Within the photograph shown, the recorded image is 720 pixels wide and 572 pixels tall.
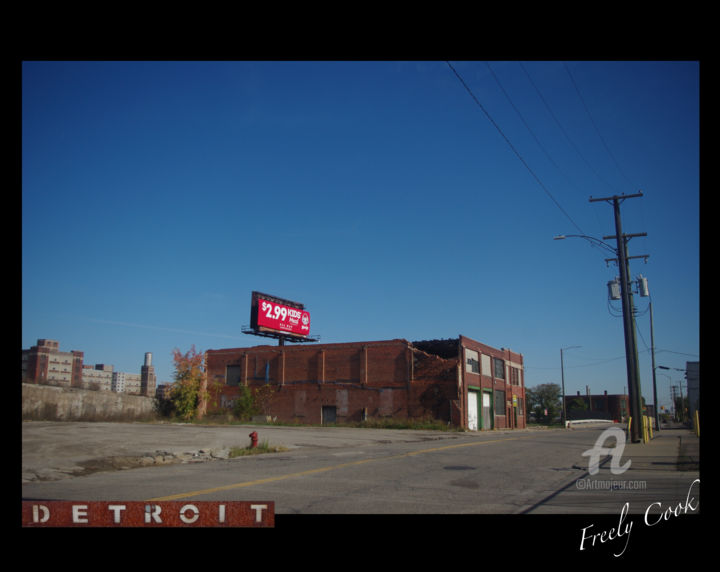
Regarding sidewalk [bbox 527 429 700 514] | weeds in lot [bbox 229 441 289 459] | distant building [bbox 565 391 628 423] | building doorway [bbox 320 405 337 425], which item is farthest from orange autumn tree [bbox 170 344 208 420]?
distant building [bbox 565 391 628 423]

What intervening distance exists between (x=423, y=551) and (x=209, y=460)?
1144 centimetres

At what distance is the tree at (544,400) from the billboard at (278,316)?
52.4 m

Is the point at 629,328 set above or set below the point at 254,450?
above

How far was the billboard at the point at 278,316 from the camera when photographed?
56.0 metres

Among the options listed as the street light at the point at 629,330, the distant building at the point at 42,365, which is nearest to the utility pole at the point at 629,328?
the street light at the point at 629,330

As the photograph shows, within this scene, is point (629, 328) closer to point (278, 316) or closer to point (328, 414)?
point (328, 414)

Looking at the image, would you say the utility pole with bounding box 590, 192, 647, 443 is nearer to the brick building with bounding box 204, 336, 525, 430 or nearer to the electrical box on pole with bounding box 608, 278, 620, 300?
the electrical box on pole with bounding box 608, 278, 620, 300

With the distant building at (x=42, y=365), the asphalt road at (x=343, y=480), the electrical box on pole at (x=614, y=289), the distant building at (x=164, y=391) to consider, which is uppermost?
the electrical box on pole at (x=614, y=289)

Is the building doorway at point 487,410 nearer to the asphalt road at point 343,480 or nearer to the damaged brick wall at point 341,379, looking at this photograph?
the damaged brick wall at point 341,379

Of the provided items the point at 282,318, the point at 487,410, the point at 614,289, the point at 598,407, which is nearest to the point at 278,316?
the point at 282,318

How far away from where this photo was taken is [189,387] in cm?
5191

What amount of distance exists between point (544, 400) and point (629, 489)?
3759 inches
